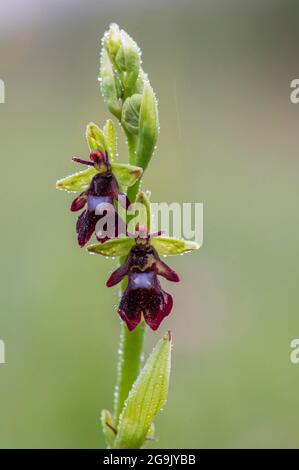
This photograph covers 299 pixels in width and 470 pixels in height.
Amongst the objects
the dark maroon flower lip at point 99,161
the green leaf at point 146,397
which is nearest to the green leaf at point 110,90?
the dark maroon flower lip at point 99,161

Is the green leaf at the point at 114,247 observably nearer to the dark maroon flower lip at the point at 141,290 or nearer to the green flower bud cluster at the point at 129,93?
the dark maroon flower lip at the point at 141,290

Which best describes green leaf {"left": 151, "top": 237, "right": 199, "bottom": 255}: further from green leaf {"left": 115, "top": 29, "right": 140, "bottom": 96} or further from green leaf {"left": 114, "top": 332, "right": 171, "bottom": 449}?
green leaf {"left": 115, "top": 29, "right": 140, "bottom": 96}

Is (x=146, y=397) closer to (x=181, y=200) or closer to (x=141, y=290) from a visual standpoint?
(x=141, y=290)

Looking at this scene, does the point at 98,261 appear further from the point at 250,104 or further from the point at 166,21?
the point at 166,21

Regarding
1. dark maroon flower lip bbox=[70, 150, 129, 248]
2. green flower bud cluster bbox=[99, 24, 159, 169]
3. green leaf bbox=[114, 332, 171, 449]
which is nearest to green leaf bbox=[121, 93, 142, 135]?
green flower bud cluster bbox=[99, 24, 159, 169]

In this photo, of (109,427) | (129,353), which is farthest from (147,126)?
(109,427)
